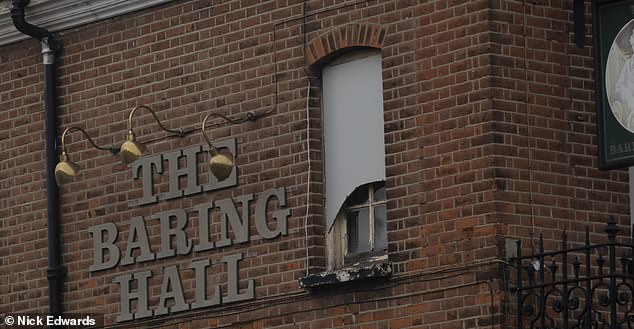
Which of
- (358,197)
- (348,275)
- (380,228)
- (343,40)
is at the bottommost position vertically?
(348,275)

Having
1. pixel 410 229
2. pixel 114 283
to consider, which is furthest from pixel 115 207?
pixel 410 229

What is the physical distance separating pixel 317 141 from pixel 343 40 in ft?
3.17

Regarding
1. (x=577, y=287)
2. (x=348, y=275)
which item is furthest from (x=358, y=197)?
(x=577, y=287)

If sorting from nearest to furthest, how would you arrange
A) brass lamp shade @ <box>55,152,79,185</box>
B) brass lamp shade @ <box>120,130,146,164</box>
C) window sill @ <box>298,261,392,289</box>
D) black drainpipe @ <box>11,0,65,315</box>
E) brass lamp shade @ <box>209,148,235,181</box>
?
window sill @ <box>298,261,392,289</box> < brass lamp shade @ <box>209,148,235,181</box> < brass lamp shade @ <box>120,130,146,164</box> < brass lamp shade @ <box>55,152,79,185</box> < black drainpipe @ <box>11,0,65,315</box>

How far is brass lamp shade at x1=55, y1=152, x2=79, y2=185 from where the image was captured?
69.8ft

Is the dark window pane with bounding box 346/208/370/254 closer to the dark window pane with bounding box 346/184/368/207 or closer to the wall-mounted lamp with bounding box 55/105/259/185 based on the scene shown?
the dark window pane with bounding box 346/184/368/207

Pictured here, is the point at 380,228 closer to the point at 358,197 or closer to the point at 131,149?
the point at 358,197

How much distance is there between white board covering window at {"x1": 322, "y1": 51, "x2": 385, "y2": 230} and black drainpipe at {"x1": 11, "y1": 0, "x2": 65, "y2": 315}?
11.0 feet

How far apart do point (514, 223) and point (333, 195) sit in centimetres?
219

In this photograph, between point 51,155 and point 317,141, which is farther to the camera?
point 51,155

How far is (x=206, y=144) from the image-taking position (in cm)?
2205

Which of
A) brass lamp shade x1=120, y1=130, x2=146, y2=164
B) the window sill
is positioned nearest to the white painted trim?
brass lamp shade x1=120, y1=130, x2=146, y2=164

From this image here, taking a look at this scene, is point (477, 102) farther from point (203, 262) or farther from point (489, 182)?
point (203, 262)

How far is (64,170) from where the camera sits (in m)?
21.3
